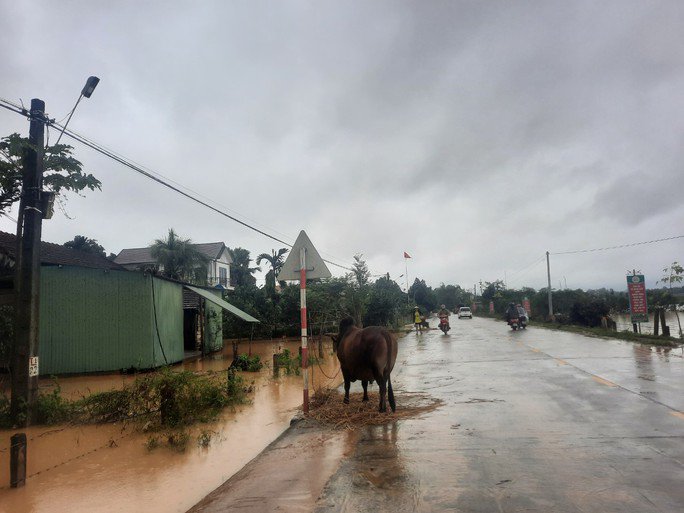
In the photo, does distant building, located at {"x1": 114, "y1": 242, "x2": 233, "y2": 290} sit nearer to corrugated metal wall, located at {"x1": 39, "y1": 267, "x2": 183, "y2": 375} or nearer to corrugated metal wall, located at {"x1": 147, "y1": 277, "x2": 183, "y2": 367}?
corrugated metal wall, located at {"x1": 147, "y1": 277, "x2": 183, "y2": 367}

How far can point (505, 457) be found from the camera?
5.41 meters

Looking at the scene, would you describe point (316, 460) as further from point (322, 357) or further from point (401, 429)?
point (322, 357)

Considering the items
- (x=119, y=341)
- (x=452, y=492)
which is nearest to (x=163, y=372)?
(x=452, y=492)

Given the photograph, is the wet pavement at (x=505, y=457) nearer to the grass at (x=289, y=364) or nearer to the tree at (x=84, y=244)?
the grass at (x=289, y=364)

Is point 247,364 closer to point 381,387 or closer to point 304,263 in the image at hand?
point 304,263

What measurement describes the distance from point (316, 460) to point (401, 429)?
1.62m

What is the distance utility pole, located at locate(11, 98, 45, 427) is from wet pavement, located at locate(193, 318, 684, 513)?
14.7ft

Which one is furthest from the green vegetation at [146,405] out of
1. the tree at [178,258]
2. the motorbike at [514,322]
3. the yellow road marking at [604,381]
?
the tree at [178,258]

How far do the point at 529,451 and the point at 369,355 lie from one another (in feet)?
9.72

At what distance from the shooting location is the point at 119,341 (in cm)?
1577

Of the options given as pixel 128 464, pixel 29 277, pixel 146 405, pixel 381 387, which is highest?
pixel 29 277

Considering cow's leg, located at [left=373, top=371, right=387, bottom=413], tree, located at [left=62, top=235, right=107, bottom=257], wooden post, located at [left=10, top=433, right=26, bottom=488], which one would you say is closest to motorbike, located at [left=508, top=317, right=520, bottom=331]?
cow's leg, located at [left=373, top=371, right=387, bottom=413]

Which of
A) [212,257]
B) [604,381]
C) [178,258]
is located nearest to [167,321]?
[604,381]

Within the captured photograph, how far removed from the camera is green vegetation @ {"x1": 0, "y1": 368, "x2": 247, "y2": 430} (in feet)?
27.0
